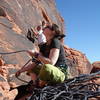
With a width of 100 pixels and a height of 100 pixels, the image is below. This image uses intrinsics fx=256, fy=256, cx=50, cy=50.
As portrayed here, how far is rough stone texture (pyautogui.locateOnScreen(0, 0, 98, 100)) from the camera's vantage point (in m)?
7.46

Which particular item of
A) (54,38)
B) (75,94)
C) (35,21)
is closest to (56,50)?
(54,38)

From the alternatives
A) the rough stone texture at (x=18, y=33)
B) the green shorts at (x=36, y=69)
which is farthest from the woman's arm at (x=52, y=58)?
the rough stone texture at (x=18, y=33)

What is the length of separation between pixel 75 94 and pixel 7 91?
2.88m

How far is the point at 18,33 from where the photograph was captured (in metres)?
11.4

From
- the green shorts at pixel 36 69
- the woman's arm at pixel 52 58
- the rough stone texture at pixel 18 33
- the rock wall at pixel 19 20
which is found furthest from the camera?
the rock wall at pixel 19 20

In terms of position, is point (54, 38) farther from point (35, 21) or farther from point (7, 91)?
point (35, 21)

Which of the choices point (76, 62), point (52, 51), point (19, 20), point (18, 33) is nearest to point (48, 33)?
point (52, 51)

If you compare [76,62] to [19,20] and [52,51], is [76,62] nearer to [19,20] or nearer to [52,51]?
[19,20]

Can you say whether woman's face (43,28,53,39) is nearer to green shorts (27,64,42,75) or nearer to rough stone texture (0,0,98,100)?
green shorts (27,64,42,75)

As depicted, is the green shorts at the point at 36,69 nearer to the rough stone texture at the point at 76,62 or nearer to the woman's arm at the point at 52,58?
the woman's arm at the point at 52,58

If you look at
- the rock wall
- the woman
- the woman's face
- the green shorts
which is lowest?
the green shorts

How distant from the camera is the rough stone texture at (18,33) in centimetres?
746

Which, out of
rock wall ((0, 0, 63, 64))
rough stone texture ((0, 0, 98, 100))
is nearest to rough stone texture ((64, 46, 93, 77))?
rough stone texture ((0, 0, 98, 100))

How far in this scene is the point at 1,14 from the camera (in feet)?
40.8
